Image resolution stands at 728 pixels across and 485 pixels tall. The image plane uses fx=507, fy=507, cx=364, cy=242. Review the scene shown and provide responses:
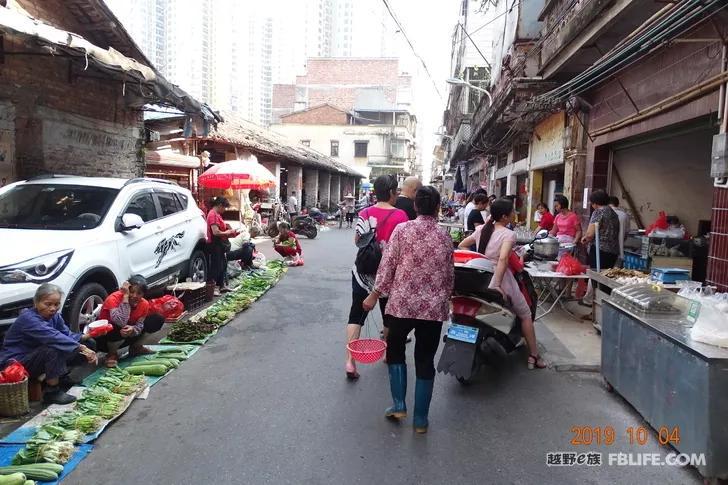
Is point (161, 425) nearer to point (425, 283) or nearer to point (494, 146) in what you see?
point (425, 283)

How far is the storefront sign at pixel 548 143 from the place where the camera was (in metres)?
11.0

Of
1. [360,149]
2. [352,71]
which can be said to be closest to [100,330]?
[360,149]

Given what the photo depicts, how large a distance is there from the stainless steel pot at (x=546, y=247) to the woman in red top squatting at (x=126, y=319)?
4.90m

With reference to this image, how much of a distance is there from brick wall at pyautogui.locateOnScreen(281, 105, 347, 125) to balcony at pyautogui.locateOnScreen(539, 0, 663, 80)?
4419cm

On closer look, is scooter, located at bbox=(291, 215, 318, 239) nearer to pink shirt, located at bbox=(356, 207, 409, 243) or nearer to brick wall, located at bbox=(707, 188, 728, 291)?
pink shirt, located at bbox=(356, 207, 409, 243)

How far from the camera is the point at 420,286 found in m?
3.56

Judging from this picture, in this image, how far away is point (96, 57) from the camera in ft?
21.0

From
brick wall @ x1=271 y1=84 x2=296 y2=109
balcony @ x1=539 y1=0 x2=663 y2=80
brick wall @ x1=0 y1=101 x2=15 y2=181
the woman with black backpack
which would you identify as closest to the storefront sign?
balcony @ x1=539 y1=0 x2=663 y2=80

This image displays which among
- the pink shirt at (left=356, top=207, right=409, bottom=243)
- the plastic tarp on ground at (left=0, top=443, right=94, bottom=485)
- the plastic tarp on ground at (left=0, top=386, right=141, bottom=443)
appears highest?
the pink shirt at (left=356, top=207, right=409, bottom=243)

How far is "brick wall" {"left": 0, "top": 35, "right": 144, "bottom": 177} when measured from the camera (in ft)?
25.4

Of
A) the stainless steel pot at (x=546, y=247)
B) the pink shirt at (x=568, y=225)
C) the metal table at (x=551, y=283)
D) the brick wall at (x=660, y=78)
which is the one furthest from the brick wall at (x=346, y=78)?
the stainless steel pot at (x=546, y=247)

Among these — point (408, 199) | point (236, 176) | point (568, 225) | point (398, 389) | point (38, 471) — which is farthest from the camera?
point (236, 176)

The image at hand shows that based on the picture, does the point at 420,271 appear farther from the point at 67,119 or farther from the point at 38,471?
the point at 67,119

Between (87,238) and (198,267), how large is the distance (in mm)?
3061
